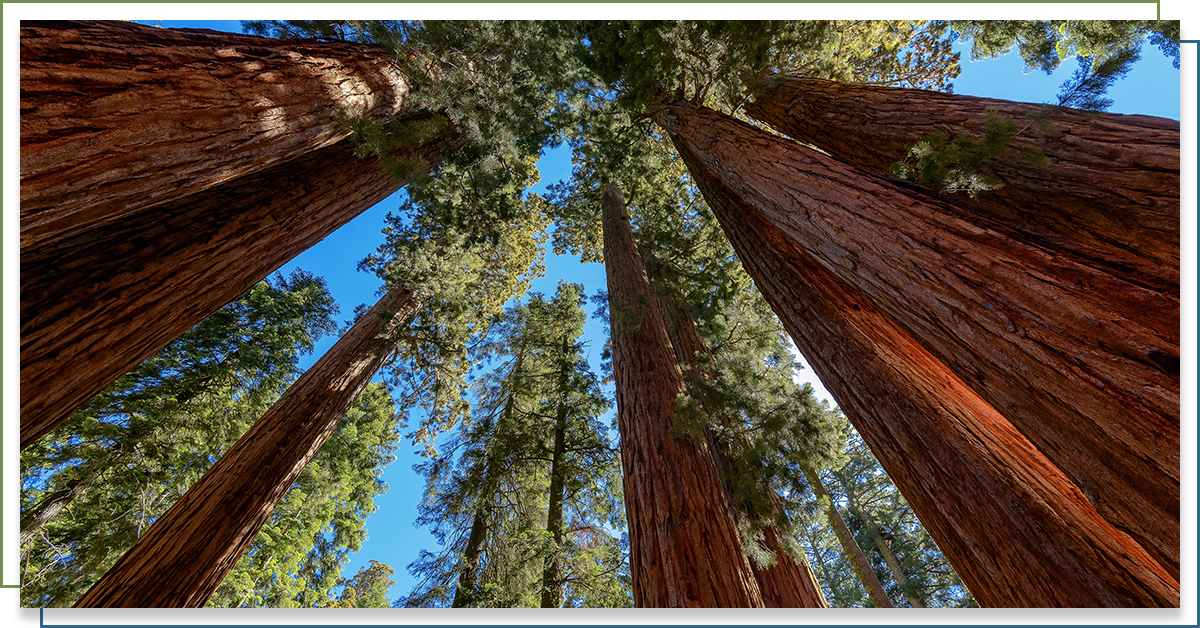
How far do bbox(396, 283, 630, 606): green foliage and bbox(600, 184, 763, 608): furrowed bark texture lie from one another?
239 centimetres

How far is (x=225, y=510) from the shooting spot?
349cm

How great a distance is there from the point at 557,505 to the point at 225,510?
146 inches

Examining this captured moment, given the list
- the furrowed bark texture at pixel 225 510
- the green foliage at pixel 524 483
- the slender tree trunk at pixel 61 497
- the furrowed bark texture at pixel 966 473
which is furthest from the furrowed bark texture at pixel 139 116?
the slender tree trunk at pixel 61 497

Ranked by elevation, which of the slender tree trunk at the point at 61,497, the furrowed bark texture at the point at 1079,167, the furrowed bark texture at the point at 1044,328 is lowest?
the furrowed bark texture at the point at 1044,328

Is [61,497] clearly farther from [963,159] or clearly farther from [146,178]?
[963,159]

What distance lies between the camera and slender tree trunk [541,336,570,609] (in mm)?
4930

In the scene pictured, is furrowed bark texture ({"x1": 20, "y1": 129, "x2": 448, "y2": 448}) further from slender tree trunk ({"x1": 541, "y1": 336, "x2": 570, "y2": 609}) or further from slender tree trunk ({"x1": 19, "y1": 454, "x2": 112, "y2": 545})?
slender tree trunk ({"x1": 19, "y1": 454, "x2": 112, "y2": 545})

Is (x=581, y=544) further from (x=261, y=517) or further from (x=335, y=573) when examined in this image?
(x=335, y=573)

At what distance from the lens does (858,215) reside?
2.08 metres

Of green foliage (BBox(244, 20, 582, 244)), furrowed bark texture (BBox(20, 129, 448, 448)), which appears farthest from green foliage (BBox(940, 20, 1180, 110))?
furrowed bark texture (BBox(20, 129, 448, 448))

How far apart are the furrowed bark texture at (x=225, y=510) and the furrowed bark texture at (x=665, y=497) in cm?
331

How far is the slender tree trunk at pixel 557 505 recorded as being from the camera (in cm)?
493

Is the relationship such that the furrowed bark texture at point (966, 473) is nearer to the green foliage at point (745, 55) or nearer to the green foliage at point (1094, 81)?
the green foliage at point (1094, 81)

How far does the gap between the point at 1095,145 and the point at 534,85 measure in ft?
17.5
